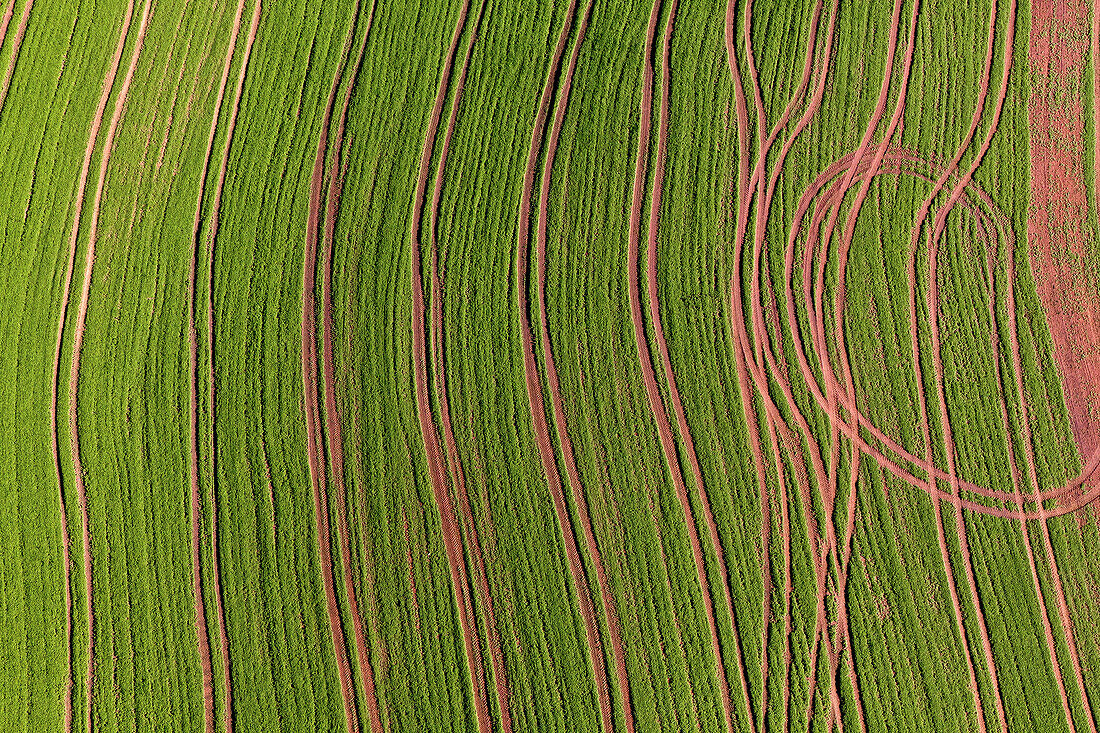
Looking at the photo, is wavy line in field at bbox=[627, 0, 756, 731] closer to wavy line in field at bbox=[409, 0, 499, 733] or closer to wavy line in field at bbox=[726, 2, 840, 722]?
wavy line in field at bbox=[726, 2, 840, 722]

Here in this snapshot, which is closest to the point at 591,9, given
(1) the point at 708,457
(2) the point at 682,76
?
(2) the point at 682,76

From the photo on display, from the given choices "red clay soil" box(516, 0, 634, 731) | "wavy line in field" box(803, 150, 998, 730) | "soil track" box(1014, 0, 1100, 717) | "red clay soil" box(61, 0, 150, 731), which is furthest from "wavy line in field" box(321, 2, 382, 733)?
"soil track" box(1014, 0, 1100, 717)

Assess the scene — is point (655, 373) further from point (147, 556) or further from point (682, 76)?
point (147, 556)

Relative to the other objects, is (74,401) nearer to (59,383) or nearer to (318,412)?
(59,383)

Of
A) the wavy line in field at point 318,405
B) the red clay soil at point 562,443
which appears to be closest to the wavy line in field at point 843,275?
the red clay soil at point 562,443

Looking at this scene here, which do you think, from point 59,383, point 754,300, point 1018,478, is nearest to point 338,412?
point 59,383

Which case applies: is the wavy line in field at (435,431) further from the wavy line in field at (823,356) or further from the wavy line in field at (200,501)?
the wavy line in field at (823,356)

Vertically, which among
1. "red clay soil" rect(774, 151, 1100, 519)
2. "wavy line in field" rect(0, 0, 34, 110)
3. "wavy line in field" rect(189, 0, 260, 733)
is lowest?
"wavy line in field" rect(189, 0, 260, 733)

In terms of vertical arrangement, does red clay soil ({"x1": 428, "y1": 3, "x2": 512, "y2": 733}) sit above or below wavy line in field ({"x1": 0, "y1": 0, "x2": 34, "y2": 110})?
below
